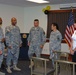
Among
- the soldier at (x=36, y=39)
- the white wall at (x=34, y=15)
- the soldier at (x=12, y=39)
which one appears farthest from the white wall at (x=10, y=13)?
the soldier at (x=12, y=39)

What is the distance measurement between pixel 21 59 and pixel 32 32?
1.93 m

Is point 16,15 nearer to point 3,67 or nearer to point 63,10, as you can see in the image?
point 63,10

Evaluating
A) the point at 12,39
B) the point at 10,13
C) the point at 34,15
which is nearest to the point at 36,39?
the point at 12,39

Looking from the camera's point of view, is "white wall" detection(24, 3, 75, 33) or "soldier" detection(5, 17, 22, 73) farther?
"white wall" detection(24, 3, 75, 33)

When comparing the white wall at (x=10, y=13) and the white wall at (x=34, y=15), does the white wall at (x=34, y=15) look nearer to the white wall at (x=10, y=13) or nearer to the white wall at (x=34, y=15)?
the white wall at (x=34, y=15)

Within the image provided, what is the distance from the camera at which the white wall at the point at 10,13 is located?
25.3 feet

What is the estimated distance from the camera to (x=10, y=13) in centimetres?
801

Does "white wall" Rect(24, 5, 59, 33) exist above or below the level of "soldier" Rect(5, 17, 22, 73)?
above

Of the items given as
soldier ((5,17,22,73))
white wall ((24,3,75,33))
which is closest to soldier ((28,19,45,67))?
soldier ((5,17,22,73))

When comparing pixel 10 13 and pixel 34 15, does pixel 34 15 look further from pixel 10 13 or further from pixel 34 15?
pixel 10 13

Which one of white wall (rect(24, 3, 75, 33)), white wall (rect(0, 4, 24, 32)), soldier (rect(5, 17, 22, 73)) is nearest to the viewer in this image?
soldier (rect(5, 17, 22, 73))

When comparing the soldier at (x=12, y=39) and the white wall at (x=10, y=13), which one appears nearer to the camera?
the soldier at (x=12, y=39)

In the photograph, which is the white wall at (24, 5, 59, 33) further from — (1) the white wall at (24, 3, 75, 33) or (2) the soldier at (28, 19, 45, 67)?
(2) the soldier at (28, 19, 45, 67)

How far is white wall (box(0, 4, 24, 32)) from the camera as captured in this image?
7.72 meters
